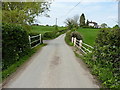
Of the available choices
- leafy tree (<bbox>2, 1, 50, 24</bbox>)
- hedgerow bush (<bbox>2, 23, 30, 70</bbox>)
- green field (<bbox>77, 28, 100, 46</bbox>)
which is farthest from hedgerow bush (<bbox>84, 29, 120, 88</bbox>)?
leafy tree (<bbox>2, 1, 50, 24</bbox>)

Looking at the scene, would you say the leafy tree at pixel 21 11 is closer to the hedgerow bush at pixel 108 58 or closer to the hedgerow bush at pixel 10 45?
the hedgerow bush at pixel 10 45

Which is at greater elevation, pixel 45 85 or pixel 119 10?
pixel 119 10

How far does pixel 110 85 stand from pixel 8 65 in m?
5.37

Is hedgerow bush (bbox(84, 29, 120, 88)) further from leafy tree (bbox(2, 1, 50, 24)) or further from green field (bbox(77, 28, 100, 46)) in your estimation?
leafy tree (bbox(2, 1, 50, 24))

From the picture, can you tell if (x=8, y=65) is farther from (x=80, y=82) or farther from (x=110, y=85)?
(x=110, y=85)

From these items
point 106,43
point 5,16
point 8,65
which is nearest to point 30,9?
point 5,16

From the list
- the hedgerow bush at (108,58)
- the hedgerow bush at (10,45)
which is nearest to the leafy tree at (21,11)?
the hedgerow bush at (10,45)

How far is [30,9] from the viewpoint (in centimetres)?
1983

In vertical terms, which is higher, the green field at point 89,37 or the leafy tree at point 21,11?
the leafy tree at point 21,11

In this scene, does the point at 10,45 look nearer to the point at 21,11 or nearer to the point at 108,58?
the point at 108,58

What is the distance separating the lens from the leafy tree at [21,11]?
16.4 m

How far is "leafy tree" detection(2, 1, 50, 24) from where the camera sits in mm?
16391

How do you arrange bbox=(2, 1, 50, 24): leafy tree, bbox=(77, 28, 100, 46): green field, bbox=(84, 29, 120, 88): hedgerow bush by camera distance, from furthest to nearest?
bbox=(77, 28, 100, 46): green field → bbox=(2, 1, 50, 24): leafy tree → bbox=(84, 29, 120, 88): hedgerow bush

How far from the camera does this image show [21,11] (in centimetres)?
1730
